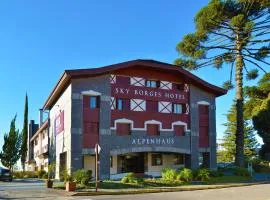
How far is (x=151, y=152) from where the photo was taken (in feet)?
153

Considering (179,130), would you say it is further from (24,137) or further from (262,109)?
(24,137)

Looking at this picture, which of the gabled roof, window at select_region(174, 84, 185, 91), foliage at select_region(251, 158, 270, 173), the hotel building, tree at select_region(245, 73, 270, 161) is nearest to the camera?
the gabled roof

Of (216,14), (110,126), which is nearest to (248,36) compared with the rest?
(216,14)

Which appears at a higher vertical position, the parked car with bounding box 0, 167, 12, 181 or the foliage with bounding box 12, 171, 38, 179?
the parked car with bounding box 0, 167, 12, 181

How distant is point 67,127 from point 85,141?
94.7 inches

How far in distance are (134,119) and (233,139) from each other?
34.6 metres

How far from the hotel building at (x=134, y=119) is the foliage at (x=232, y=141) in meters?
25.6

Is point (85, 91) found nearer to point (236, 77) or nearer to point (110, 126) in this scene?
point (110, 126)

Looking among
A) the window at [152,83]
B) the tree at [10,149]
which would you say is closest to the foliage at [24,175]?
the tree at [10,149]

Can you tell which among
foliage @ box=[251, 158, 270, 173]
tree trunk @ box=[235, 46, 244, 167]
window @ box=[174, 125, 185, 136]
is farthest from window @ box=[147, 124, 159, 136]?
foliage @ box=[251, 158, 270, 173]

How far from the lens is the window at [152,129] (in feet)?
148

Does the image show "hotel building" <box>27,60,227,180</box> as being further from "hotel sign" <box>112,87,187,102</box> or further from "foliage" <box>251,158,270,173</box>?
"foliage" <box>251,158,270,173</box>

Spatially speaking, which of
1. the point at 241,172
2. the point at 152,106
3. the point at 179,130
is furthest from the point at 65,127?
the point at 241,172

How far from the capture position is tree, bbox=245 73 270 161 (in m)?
53.9
